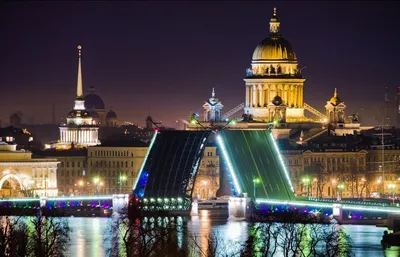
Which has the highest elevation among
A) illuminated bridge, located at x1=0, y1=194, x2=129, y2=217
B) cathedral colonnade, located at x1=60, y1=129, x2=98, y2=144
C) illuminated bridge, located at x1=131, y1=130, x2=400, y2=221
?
cathedral colonnade, located at x1=60, y1=129, x2=98, y2=144

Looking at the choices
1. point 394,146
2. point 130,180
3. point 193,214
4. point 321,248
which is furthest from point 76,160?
point 321,248

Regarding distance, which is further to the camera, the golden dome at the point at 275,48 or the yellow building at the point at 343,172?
the golden dome at the point at 275,48

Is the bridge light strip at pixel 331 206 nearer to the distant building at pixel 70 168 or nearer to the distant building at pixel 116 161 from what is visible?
the distant building at pixel 70 168

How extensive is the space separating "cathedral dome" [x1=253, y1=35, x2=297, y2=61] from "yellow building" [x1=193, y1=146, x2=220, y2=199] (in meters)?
7.96

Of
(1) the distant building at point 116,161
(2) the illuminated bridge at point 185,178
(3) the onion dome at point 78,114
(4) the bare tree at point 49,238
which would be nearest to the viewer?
(4) the bare tree at point 49,238

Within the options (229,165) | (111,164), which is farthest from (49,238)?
(111,164)

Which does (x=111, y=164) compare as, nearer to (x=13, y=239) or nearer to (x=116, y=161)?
(x=116, y=161)

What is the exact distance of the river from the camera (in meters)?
122

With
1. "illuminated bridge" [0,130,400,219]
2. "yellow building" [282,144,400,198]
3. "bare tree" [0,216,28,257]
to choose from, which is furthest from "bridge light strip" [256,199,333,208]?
"yellow building" [282,144,400,198]

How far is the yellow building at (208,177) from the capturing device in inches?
6363

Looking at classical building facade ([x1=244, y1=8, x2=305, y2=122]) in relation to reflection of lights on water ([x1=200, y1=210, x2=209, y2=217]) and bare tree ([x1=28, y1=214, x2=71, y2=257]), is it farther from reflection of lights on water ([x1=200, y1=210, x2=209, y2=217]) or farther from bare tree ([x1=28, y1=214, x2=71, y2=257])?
bare tree ([x1=28, y1=214, x2=71, y2=257])

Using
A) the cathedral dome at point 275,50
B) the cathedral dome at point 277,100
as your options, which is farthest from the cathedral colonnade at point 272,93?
the cathedral dome at point 277,100

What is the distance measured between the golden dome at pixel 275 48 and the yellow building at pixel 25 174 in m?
17.3

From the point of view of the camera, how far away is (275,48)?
174500 mm
